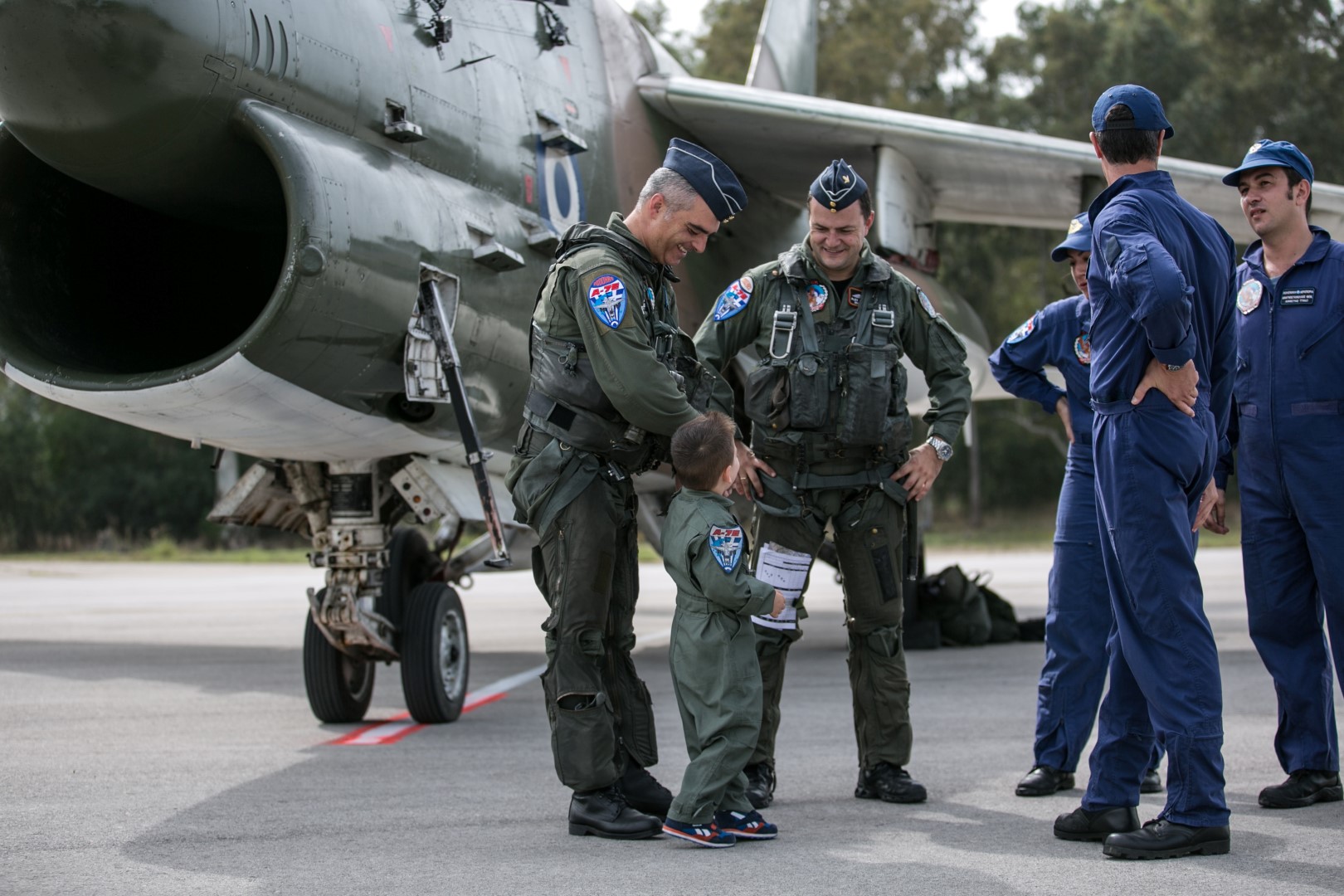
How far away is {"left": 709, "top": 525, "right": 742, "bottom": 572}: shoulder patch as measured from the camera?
3881mm

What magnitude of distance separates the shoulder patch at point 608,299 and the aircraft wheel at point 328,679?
2910mm

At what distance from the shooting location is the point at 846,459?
4.67m

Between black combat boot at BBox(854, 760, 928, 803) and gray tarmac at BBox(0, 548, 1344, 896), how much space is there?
6 cm

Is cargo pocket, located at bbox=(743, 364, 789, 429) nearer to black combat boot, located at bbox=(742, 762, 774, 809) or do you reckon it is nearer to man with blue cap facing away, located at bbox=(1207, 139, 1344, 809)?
black combat boot, located at bbox=(742, 762, 774, 809)

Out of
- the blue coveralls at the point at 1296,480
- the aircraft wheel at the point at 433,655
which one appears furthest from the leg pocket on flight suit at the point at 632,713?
the aircraft wheel at the point at 433,655

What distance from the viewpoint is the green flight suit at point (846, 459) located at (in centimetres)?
462

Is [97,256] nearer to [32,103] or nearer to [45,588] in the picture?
[32,103]

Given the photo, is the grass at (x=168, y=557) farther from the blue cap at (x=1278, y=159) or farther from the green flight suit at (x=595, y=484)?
the blue cap at (x=1278, y=159)


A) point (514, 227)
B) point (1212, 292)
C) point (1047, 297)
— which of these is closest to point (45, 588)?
point (514, 227)

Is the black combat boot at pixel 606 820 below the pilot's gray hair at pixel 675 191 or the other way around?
below

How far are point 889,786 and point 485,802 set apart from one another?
4.27 ft

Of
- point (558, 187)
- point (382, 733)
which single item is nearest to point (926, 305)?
point (558, 187)

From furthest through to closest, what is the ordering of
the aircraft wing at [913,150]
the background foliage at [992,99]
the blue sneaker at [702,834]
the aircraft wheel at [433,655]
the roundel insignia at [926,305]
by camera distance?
1. the background foliage at [992,99]
2. the aircraft wing at [913,150]
3. the aircraft wheel at [433,655]
4. the roundel insignia at [926,305]
5. the blue sneaker at [702,834]

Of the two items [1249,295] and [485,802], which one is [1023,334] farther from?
[485,802]
